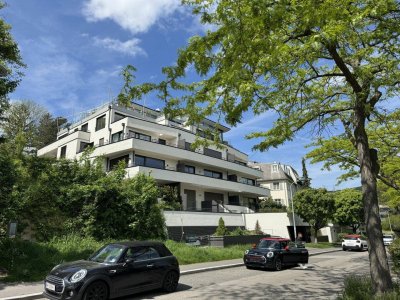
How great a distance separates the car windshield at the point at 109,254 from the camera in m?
9.38

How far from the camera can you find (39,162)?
19.1 meters

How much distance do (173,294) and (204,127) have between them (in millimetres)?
4981

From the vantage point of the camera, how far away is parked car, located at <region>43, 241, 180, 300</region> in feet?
26.8

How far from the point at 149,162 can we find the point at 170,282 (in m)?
23.1

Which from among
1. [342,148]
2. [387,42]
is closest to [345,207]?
[342,148]

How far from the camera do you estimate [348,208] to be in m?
47.1

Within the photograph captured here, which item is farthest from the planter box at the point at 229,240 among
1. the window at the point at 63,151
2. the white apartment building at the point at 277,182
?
the white apartment building at the point at 277,182

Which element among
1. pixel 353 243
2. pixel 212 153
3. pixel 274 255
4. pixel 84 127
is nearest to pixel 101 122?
pixel 84 127

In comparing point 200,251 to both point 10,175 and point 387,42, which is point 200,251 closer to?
point 10,175

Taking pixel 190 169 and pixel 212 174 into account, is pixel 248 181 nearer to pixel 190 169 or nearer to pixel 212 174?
pixel 212 174

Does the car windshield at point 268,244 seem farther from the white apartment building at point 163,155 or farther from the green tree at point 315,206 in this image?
the green tree at point 315,206

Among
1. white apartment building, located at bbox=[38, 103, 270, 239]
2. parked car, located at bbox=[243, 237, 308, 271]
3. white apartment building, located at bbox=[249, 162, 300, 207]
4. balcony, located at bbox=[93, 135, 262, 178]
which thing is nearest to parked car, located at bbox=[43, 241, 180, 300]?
parked car, located at bbox=[243, 237, 308, 271]

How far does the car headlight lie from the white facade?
2096 cm

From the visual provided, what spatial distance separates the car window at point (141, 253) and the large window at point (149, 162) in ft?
70.0
